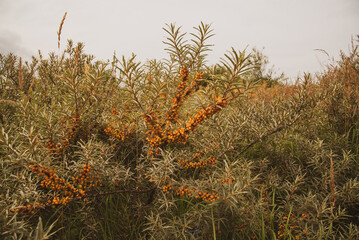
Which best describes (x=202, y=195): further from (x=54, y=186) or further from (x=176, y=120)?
(x=54, y=186)

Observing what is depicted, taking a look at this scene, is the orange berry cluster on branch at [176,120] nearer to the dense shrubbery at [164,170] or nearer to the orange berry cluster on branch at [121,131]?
the dense shrubbery at [164,170]

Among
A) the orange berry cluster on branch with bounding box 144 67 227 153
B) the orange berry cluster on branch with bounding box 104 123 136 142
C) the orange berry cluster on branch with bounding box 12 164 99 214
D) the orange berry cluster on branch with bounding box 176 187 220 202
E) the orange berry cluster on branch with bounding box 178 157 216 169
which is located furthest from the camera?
the orange berry cluster on branch with bounding box 104 123 136 142

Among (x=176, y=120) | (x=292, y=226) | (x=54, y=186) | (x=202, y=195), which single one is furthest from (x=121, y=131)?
(x=292, y=226)

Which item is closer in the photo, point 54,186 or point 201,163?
point 54,186

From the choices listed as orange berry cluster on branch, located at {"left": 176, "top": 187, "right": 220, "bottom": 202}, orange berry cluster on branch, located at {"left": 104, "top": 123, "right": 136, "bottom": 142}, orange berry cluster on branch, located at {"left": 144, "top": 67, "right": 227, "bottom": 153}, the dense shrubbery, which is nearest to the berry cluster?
the dense shrubbery

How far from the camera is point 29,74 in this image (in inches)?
112

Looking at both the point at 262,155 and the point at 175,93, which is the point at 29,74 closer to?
the point at 175,93

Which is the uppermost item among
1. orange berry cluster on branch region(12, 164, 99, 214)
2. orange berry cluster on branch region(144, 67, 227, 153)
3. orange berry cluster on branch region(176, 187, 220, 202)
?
orange berry cluster on branch region(144, 67, 227, 153)

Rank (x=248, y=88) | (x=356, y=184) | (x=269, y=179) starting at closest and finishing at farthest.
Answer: (x=248, y=88) → (x=356, y=184) → (x=269, y=179)

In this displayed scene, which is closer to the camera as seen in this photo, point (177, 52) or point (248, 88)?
point (248, 88)

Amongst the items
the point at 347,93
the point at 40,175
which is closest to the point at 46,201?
the point at 40,175

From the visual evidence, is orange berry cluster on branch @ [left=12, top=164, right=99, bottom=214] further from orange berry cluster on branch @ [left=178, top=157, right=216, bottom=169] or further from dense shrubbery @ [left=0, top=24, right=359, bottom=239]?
orange berry cluster on branch @ [left=178, top=157, right=216, bottom=169]

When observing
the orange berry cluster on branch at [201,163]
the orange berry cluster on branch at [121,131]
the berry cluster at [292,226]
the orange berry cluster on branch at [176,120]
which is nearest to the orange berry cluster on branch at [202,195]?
the orange berry cluster on branch at [201,163]

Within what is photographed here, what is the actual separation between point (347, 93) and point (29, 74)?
4.19 m
